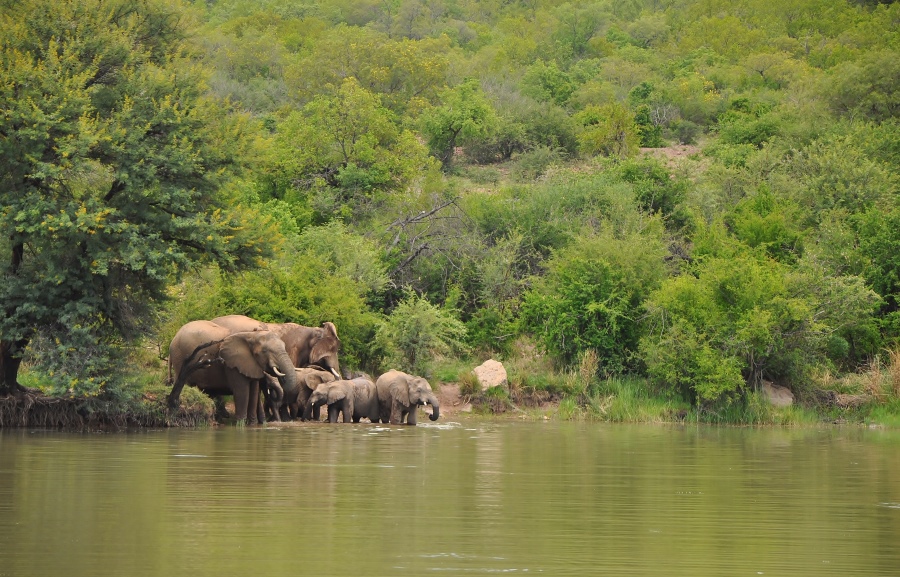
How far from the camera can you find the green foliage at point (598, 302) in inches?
1324

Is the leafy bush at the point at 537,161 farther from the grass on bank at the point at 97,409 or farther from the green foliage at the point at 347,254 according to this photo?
the grass on bank at the point at 97,409

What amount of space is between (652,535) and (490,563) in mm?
2329

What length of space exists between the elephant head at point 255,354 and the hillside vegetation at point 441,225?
4.71 feet

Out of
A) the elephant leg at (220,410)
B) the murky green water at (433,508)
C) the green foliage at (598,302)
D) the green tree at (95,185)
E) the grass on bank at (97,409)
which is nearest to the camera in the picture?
the murky green water at (433,508)

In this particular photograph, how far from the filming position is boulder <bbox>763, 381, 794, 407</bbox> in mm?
31897

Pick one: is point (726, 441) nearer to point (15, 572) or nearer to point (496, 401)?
point (496, 401)

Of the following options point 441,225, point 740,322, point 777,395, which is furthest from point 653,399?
point 441,225

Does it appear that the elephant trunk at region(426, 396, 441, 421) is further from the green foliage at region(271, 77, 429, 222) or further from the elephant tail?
the green foliage at region(271, 77, 429, 222)

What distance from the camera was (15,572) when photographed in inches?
370

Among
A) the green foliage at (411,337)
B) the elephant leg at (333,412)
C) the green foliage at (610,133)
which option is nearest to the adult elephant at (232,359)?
the elephant leg at (333,412)

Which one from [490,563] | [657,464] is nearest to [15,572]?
[490,563]

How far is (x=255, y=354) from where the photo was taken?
2677cm

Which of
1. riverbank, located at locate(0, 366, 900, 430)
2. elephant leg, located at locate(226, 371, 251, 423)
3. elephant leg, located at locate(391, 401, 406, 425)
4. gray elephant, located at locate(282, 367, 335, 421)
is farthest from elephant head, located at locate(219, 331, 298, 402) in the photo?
riverbank, located at locate(0, 366, 900, 430)

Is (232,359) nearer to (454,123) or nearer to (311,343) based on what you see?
(311,343)
